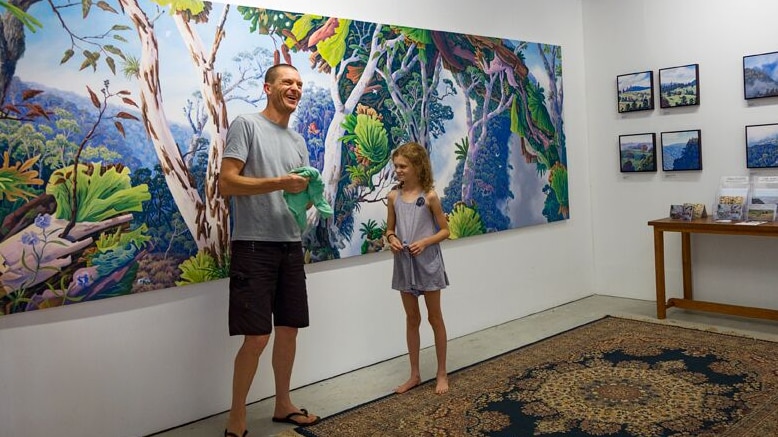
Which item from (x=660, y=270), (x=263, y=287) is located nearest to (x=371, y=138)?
(x=263, y=287)

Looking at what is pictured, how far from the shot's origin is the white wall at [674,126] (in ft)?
15.7

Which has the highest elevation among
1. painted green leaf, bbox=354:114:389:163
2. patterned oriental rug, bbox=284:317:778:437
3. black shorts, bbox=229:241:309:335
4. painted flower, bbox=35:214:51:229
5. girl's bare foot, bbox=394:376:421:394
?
painted green leaf, bbox=354:114:389:163

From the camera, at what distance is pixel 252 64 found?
11.3 ft

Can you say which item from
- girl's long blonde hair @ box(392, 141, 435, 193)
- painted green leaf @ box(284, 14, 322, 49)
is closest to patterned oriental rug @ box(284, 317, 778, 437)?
girl's long blonde hair @ box(392, 141, 435, 193)

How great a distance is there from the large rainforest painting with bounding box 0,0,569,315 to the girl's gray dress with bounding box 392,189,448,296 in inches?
20.8

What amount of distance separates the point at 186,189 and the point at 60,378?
1.02 metres

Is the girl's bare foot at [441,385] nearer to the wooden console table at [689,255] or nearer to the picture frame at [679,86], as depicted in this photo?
the wooden console table at [689,255]

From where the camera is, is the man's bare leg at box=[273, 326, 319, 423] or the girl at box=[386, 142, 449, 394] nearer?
the man's bare leg at box=[273, 326, 319, 423]

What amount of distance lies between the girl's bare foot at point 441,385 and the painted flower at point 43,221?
6.79ft

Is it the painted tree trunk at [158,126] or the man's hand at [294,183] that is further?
the painted tree trunk at [158,126]

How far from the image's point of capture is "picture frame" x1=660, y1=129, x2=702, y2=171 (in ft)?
16.5

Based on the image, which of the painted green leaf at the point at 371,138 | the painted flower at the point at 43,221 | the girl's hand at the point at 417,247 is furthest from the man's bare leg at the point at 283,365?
the painted green leaf at the point at 371,138

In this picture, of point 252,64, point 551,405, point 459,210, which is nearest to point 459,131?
point 459,210

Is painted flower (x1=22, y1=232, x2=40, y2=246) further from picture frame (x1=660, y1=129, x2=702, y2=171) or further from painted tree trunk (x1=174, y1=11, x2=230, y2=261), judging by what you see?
picture frame (x1=660, y1=129, x2=702, y2=171)
